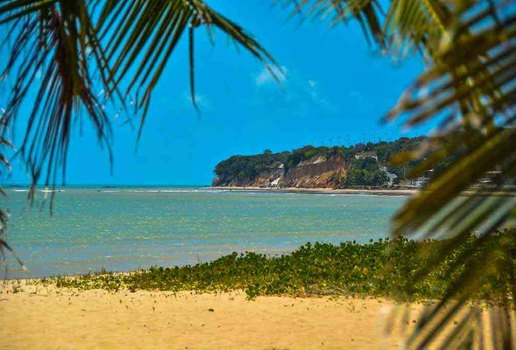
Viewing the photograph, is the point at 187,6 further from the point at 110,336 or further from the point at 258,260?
the point at 258,260

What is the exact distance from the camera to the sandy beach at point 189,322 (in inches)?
295

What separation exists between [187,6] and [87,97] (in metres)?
0.42

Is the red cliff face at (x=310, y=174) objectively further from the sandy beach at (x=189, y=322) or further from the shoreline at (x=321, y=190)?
the sandy beach at (x=189, y=322)

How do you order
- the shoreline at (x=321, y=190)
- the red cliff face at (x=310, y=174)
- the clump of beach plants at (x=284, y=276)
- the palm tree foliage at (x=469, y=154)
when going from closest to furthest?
the palm tree foliage at (x=469, y=154) → the clump of beach plants at (x=284, y=276) → the shoreline at (x=321, y=190) → the red cliff face at (x=310, y=174)

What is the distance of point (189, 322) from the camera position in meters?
8.45

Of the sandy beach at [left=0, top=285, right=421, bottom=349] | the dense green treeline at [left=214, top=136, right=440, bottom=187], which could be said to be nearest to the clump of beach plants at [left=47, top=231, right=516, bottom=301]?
the sandy beach at [left=0, top=285, right=421, bottom=349]

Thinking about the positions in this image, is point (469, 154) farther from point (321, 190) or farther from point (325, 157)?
point (321, 190)

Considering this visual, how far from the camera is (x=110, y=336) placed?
786 cm

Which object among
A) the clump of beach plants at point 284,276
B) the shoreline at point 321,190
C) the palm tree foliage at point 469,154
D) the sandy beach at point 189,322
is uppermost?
the shoreline at point 321,190

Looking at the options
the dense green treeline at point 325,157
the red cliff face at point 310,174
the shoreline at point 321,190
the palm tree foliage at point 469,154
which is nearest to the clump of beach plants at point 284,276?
the palm tree foliage at point 469,154

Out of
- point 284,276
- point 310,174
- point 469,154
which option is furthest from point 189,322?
point 310,174

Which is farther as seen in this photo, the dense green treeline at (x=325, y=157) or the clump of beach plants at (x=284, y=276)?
the dense green treeline at (x=325, y=157)

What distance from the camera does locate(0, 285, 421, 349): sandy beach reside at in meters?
7.50

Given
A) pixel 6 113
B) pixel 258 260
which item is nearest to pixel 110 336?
pixel 258 260
